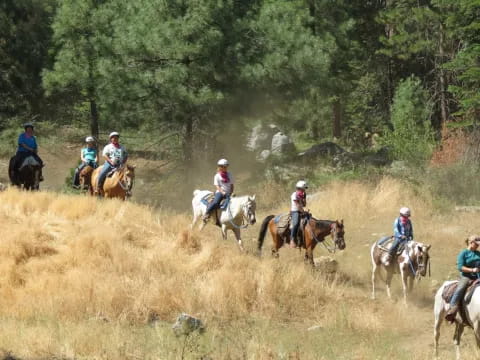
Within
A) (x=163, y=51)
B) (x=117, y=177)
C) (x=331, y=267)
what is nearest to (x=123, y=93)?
(x=163, y=51)

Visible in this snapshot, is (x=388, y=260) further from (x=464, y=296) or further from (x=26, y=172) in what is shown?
(x=26, y=172)

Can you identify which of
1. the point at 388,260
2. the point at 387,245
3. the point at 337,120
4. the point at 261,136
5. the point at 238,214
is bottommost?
the point at 388,260

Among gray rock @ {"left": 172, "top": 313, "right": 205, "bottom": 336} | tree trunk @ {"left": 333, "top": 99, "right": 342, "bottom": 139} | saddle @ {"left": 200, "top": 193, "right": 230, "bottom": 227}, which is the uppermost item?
tree trunk @ {"left": 333, "top": 99, "right": 342, "bottom": 139}

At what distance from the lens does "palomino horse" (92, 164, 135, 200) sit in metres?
18.2

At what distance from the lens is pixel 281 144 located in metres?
33.3

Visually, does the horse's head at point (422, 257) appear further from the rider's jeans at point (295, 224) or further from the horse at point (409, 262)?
the rider's jeans at point (295, 224)

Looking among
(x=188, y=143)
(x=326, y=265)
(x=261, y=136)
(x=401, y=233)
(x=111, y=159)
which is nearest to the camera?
(x=401, y=233)

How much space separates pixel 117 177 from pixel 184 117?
8.29 metres

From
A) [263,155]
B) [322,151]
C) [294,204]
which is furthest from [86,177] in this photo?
[263,155]

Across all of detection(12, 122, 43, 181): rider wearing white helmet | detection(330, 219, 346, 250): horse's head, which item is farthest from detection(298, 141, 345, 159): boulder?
detection(330, 219, 346, 250): horse's head

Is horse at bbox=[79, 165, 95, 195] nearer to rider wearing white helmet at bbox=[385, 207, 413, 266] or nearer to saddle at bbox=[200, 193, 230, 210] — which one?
saddle at bbox=[200, 193, 230, 210]

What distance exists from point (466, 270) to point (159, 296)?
5607mm

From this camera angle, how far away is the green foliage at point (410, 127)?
2659cm

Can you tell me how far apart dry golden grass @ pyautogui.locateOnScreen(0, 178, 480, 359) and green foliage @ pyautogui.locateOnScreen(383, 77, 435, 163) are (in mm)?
9348
